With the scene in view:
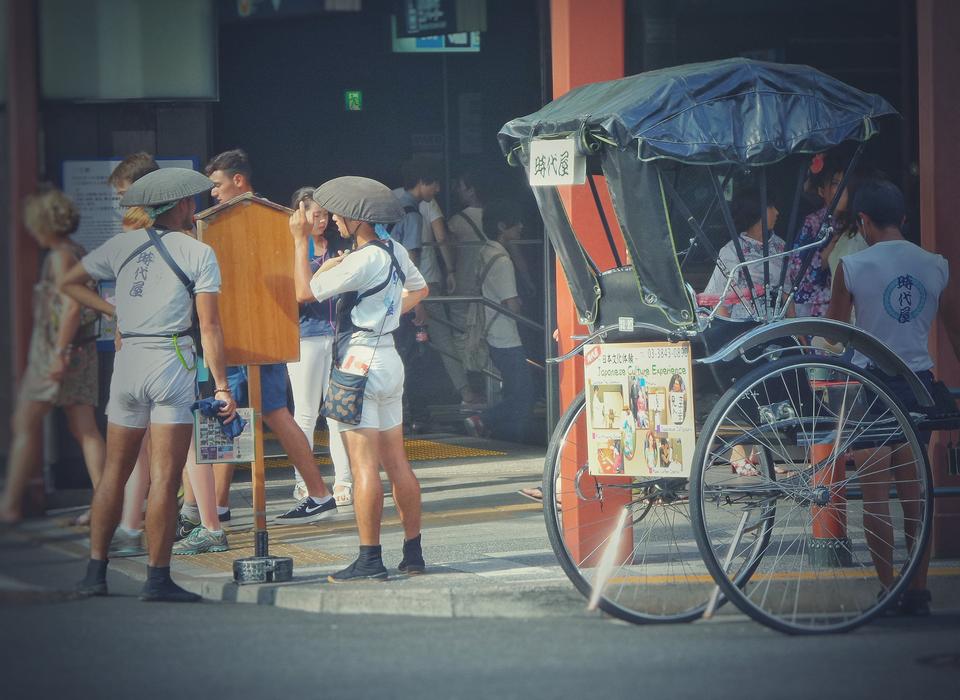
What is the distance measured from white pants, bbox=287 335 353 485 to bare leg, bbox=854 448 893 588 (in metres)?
3.88

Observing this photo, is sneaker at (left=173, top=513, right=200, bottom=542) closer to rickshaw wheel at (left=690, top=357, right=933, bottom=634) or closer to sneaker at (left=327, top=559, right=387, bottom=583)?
sneaker at (left=327, top=559, right=387, bottom=583)

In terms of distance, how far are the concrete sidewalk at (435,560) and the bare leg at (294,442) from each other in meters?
0.31

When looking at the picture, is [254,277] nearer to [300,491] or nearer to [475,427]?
[300,491]

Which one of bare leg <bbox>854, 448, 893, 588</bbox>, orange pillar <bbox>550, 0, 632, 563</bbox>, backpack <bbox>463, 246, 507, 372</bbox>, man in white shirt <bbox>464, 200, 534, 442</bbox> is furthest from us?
backpack <bbox>463, 246, 507, 372</bbox>

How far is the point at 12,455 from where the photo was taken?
139 inches

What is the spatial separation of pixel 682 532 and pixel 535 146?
2.68 metres

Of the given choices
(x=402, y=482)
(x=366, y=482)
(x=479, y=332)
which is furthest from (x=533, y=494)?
(x=479, y=332)

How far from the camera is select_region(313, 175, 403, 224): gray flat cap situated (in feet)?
24.3

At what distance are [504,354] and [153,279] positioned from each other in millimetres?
6633

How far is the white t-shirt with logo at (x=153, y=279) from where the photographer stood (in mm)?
7000

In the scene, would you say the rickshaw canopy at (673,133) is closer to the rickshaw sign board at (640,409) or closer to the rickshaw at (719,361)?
the rickshaw at (719,361)

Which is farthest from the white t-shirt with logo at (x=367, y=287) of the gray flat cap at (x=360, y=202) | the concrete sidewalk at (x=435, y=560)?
the concrete sidewalk at (x=435, y=560)

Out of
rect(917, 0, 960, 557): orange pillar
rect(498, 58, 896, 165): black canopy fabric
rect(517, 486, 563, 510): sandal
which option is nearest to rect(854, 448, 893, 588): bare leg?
rect(917, 0, 960, 557): orange pillar

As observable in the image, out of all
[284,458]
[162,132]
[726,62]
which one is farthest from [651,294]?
[284,458]
